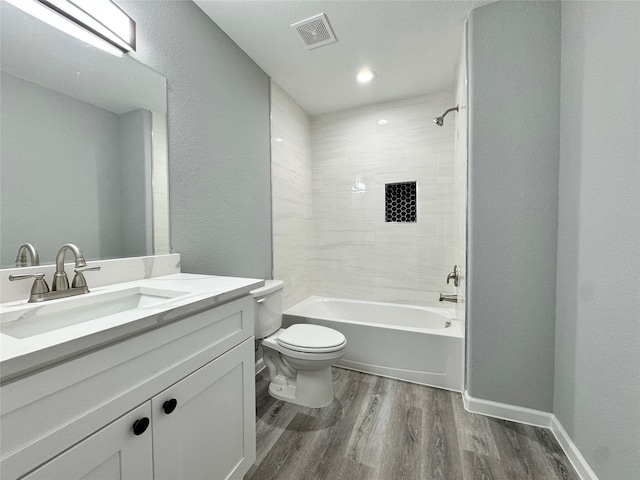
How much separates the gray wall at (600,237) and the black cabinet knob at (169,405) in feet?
4.88

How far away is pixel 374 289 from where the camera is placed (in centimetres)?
276

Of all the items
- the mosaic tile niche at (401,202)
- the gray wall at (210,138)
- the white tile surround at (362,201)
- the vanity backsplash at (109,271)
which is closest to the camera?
the vanity backsplash at (109,271)

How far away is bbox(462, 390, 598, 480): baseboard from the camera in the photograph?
1.22m

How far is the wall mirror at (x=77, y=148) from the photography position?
89cm

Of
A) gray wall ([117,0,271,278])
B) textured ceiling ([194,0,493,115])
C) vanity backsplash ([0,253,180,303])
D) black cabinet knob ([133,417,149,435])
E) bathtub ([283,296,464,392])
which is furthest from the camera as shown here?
bathtub ([283,296,464,392])

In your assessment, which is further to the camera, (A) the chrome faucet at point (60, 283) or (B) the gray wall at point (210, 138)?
Result: (B) the gray wall at point (210, 138)

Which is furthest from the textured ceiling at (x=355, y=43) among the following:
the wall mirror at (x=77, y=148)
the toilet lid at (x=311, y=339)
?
the toilet lid at (x=311, y=339)

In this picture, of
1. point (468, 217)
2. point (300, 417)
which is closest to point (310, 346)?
point (300, 417)

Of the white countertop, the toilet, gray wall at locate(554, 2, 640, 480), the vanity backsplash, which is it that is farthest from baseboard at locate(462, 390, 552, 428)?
the vanity backsplash

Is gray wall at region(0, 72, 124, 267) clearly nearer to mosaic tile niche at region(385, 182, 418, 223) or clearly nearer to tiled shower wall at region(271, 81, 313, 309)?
tiled shower wall at region(271, 81, 313, 309)

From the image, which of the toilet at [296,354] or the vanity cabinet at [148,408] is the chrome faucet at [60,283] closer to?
the vanity cabinet at [148,408]

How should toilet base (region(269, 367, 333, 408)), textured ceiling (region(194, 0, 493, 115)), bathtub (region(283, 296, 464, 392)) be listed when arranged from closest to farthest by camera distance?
textured ceiling (region(194, 0, 493, 115)), toilet base (region(269, 367, 333, 408)), bathtub (region(283, 296, 464, 392))

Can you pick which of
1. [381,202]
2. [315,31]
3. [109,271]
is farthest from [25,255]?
[381,202]

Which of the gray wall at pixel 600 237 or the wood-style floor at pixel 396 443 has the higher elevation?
the gray wall at pixel 600 237
